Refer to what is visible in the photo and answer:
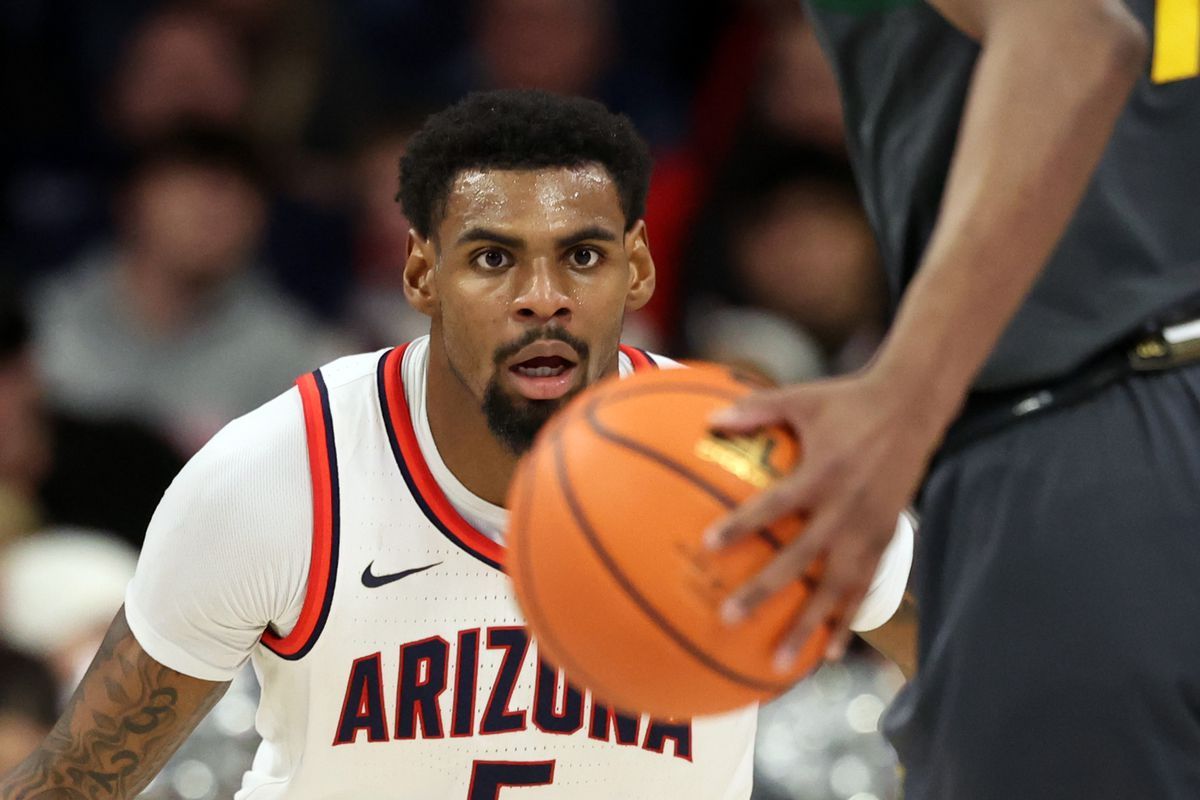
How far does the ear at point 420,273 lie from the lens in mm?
3197

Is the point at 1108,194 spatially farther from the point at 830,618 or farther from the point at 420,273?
the point at 420,273

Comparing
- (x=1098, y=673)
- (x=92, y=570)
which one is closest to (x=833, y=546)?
(x=1098, y=673)

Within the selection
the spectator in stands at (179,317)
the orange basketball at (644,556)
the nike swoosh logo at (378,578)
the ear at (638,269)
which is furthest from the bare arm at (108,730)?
the spectator in stands at (179,317)

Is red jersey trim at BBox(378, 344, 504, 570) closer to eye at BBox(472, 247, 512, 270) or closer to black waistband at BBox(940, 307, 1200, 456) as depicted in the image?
eye at BBox(472, 247, 512, 270)

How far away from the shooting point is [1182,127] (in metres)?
1.75

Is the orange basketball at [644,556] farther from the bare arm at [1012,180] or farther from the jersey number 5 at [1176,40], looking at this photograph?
the jersey number 5 at [1176,40]

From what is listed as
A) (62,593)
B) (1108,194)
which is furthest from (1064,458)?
(62,593)

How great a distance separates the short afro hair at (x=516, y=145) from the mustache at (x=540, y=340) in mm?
334

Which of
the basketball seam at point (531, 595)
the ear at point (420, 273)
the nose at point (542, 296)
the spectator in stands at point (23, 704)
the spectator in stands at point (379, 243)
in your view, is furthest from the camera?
the spectator in stands at point (379, 243)

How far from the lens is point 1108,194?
1719 millimetres

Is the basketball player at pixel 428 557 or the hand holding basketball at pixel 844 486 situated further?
the basketball player at pixel 428 557

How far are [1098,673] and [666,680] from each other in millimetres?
452

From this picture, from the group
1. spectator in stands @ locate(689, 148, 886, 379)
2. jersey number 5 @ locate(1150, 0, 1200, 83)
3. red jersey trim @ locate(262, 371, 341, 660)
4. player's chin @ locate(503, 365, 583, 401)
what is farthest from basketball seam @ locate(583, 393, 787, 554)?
spectator in stands @ locate(689, 148, 886, 379)

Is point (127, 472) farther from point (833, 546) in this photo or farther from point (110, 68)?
point (833, 546)
